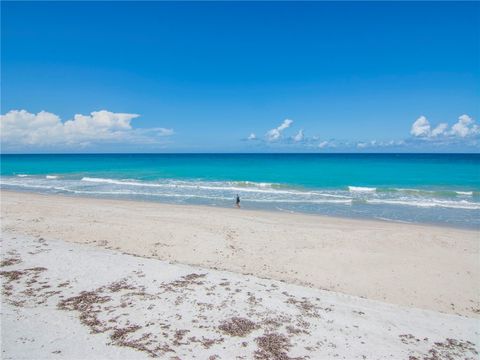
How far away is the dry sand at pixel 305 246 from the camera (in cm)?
971

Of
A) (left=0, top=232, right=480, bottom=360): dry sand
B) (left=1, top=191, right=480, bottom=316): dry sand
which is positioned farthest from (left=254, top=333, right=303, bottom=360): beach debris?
(left=1, top=191, right=480, bottom=316): dry sand

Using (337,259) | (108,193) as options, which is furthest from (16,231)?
(108,193)

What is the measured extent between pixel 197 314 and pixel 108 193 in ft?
83.6

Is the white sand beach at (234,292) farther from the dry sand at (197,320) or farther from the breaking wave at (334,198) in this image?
the breaking wave at (334,198)

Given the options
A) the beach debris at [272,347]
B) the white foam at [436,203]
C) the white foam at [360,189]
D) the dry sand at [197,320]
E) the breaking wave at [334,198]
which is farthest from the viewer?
the white foam at [360,189]

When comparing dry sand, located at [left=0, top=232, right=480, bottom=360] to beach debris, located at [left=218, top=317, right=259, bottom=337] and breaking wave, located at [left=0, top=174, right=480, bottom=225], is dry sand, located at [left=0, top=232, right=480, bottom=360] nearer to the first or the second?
beach debris, located at [left=218, top=317, right=259, bottom=337]

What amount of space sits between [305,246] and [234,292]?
559cm

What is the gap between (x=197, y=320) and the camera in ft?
22.1

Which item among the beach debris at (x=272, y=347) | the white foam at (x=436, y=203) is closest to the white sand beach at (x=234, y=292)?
the beach debris at (x=272, y=347)

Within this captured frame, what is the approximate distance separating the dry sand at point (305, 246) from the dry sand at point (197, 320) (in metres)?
1.46

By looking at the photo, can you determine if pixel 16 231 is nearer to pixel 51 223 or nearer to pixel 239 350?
pixel 51 223

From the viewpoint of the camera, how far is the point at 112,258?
10.2 metres

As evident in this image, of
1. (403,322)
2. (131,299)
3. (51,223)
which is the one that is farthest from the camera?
(51,223)

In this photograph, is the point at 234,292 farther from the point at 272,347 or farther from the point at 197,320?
the point at 272,347
